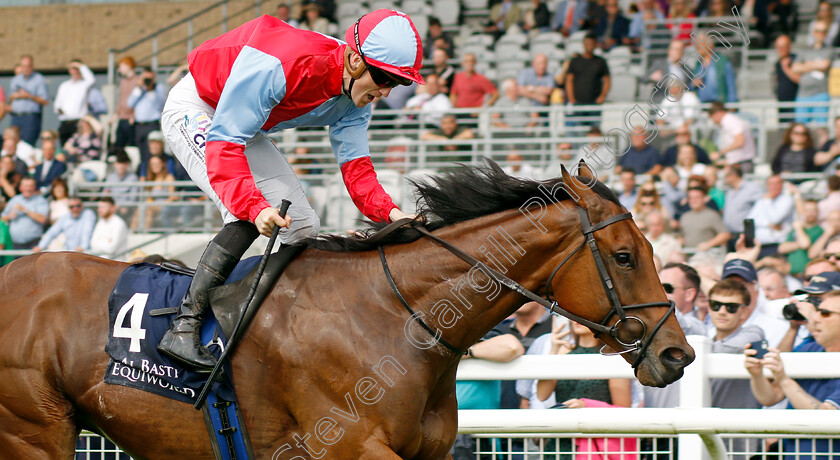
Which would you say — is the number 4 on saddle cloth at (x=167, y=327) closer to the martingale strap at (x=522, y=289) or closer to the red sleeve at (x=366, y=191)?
the red sleeve at (x=366, y=191)

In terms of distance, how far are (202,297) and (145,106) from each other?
9037mm

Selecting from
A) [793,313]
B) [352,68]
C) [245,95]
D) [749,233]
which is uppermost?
[352,68]

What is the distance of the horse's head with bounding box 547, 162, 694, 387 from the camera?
292 centimetres

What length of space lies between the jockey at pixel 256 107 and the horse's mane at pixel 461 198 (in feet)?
0.93

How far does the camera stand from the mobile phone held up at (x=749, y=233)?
7.26 metres

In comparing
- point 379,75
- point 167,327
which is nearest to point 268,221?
point 167,327

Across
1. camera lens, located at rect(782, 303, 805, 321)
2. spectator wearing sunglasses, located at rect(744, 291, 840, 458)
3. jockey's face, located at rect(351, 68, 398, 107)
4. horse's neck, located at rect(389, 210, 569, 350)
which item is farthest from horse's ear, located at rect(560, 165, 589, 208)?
camera lens, located at rect(782, 303, 805, 321)

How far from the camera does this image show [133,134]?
11477 mm

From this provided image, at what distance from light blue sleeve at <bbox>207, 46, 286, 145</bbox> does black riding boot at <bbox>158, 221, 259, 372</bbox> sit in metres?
0.32

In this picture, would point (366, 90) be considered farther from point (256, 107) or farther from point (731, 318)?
point (731, 318)

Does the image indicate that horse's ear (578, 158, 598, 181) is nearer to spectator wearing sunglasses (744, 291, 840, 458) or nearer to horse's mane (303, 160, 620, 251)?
horse's mane (303, 160, 620, 251)

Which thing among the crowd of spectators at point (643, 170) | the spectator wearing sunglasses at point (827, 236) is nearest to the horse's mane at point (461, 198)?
the crowd of spectators at point (643, 170)

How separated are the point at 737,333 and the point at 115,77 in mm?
10614

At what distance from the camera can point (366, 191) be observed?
364 centimetres
